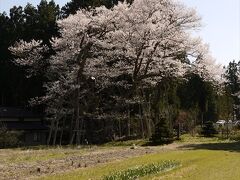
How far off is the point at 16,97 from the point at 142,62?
829 inches

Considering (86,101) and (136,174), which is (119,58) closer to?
Result: (86,101)

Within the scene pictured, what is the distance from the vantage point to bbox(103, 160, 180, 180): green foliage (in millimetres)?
13484

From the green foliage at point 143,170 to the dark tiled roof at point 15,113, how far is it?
1344 inches

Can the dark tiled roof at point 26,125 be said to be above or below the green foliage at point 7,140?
above

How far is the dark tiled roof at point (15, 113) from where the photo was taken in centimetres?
4894

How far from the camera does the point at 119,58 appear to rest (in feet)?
119

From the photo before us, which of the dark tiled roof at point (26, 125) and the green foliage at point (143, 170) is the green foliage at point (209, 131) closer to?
the dark tiled roof at point (26, 125)

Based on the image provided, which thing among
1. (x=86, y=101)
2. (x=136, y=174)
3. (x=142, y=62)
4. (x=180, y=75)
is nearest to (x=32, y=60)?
(x=86, y=101)

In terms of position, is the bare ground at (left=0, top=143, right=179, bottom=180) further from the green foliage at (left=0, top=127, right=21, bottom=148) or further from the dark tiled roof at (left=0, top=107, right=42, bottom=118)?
the dark tiled roof at (left=0, top=107, right=42, bottom=118)

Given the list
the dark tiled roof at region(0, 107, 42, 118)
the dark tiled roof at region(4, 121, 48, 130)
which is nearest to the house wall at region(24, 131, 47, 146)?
the dark tiled roof at region(4, 121, 48, 130)

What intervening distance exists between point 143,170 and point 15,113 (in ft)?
Result: 120

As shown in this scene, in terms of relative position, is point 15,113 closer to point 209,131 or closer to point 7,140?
point 7,140

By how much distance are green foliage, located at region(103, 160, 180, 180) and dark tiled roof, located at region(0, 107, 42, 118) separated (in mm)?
34137

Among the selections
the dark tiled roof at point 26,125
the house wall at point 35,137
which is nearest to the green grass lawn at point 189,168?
the house wall at point 35,137
